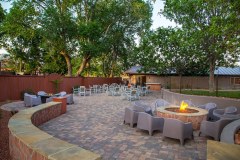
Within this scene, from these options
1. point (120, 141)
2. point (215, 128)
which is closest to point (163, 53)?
point (215, 128)

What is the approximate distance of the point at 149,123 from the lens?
6574mm

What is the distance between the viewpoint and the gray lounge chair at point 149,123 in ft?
21.5

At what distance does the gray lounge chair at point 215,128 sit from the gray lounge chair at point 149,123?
4.42ft

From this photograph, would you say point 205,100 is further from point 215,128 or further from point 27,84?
point 27,84

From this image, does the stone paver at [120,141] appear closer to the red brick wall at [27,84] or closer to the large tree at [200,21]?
the red brick wall at [27,84]

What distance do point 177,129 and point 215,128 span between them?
46.9 inches

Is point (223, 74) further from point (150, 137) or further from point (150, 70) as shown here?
point (150, 137)

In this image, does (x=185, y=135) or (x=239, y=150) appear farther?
(x=185, y=135)

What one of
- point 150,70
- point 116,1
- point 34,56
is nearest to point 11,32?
point 34,56

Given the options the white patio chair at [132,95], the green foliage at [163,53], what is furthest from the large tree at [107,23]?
the white patio chair at [132,95]

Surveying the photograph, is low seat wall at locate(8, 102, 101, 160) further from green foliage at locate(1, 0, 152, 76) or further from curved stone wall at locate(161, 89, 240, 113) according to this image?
green foliage at locate(1, 0, 152, 76)

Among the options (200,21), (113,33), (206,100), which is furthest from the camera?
(113,33)

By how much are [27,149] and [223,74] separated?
33305mm

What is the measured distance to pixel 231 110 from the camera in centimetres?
818
